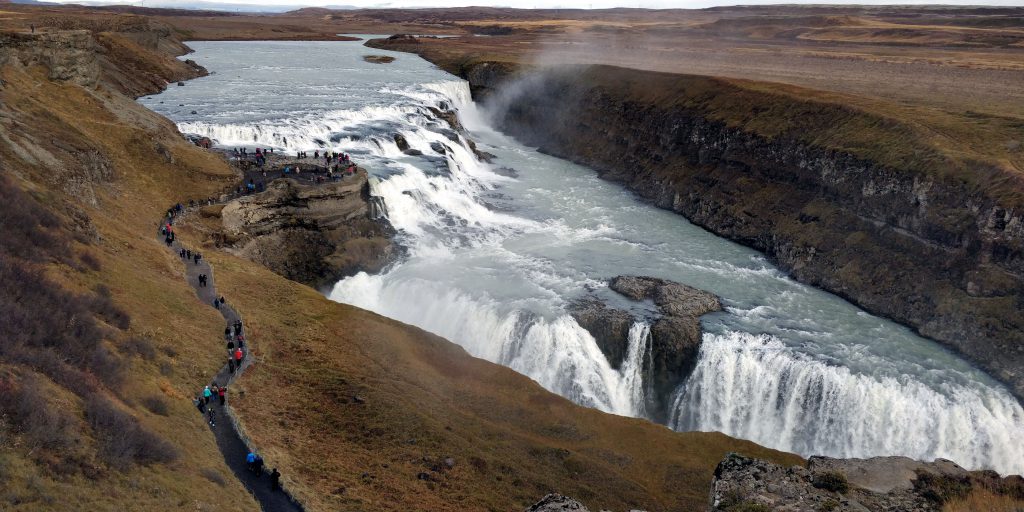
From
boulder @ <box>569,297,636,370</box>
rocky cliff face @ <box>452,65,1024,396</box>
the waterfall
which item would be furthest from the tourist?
rocky cliff face @ <box>452,65,1024,396</box>

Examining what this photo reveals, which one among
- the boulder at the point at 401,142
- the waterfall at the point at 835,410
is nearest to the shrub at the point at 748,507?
the waterfall at the point at 835,410

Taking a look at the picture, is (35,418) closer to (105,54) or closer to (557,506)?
(557,506)

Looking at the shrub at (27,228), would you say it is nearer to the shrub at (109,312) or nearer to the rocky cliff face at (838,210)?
the shrub at (109,312)

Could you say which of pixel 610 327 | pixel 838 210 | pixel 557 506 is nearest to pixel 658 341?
pixel 610 327

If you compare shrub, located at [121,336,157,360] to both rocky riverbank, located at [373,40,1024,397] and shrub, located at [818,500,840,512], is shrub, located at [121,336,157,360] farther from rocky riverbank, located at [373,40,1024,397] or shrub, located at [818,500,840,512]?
rocky riverbank, located at [373,40,1024,397]

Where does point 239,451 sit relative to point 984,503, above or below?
below

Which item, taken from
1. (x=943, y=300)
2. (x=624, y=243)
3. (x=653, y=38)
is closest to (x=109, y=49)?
(x=624, y=243)
